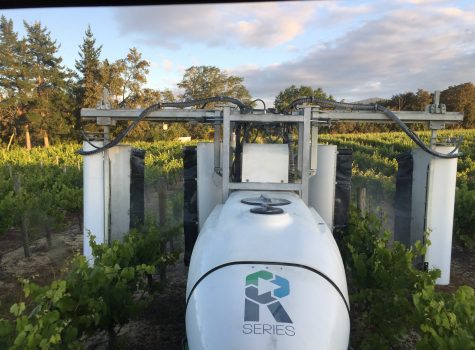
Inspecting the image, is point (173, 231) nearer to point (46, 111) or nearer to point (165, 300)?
point (165, 300)

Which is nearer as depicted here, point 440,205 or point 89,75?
point 440,205

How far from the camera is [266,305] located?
7.21 ft

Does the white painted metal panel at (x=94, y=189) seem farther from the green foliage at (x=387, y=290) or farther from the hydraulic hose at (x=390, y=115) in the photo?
the green foliage at (x=387, y=290)

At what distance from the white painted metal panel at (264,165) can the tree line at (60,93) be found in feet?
143

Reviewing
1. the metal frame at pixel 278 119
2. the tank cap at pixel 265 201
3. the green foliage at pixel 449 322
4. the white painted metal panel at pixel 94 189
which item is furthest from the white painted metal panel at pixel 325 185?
the white painted metal panel at pixel 94 189

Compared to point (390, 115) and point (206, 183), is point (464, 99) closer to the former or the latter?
point (390, 115)

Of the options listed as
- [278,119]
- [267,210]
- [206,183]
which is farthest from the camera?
[206,183]

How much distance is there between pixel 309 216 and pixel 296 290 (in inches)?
40.4

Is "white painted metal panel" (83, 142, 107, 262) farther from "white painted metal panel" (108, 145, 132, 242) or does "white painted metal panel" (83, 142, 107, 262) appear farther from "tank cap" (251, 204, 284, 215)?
"tank cap" (251, 204, 284, 215)

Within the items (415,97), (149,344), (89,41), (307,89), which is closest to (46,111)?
(89,41)

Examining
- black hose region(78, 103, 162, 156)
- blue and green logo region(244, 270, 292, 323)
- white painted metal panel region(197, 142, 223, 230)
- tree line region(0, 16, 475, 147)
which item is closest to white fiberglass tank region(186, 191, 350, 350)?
blue and green logo region(244, 270, 292, 323)

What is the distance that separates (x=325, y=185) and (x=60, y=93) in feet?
182

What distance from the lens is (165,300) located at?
5.43 m

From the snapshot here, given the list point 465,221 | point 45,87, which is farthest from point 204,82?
point 465,221
